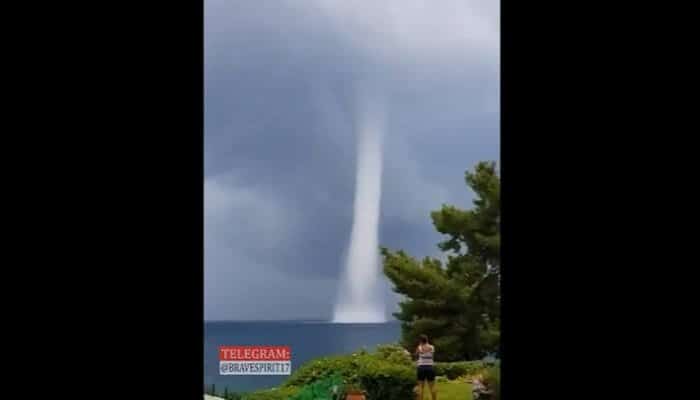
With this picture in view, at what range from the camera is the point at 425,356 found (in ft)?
19.0

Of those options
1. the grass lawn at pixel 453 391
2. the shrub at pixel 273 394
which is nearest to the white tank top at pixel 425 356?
the grass lawn at pixel 453 391

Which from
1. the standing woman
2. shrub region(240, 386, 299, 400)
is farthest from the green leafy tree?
shrub region(240, 386, 299, 400)

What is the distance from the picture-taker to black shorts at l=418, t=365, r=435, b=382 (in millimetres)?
5691

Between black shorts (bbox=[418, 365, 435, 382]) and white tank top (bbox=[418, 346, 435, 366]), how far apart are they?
0.03m

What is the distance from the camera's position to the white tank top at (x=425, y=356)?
5.79m

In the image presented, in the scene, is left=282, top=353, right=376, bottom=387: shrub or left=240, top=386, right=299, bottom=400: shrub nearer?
left=240, top=386, right=299, bottom=400: shrub

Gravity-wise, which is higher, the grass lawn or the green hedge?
the green hedge

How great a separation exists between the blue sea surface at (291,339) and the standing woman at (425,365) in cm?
17

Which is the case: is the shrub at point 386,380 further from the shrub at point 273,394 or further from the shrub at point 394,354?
the shrub at point 273,394

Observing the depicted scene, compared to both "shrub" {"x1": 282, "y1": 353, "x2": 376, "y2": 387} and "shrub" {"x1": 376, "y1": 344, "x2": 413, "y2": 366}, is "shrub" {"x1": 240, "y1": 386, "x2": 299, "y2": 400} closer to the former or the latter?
"shrub" {"x1": 282, "y1": 353, "x2": 376, "y2": 387}
